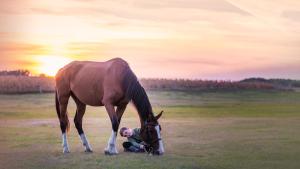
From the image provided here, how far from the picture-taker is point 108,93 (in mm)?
5898

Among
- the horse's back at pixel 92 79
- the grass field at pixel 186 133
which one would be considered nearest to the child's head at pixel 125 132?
the grass field at pixel 186 133

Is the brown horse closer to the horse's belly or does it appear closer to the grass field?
the horse's belly

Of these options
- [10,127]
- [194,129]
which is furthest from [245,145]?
[10,127]

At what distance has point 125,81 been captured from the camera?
19.3ft

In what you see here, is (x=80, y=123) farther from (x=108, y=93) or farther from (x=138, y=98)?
(x=138, y=98)

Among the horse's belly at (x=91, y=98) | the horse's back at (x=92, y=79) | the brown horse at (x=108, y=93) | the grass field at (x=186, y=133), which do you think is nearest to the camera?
the grass field at (x=186, y=133)

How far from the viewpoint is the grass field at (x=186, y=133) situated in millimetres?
5598

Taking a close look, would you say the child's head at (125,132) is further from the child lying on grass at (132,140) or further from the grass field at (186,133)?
the grass field at (186,133)

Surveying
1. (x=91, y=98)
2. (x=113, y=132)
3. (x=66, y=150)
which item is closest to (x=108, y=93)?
(x=91, y=98)

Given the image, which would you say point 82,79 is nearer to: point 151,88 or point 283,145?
point 151,88

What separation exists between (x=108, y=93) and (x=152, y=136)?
0.73 meters

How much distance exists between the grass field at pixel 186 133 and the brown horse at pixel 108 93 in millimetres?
241

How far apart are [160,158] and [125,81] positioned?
979 millimetres

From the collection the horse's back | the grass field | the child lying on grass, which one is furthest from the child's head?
the horse's back
